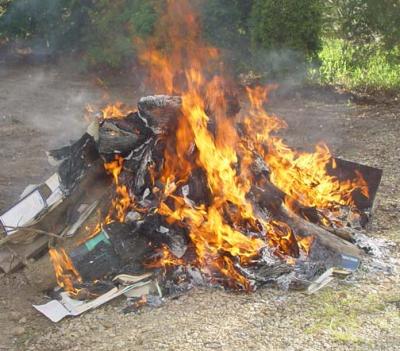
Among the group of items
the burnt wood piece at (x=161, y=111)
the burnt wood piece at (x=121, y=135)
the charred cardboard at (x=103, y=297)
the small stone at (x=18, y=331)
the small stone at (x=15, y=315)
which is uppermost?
the burnt wood piece at (x=161, y=111)

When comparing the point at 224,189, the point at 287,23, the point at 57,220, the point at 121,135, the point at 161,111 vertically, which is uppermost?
the point at 287,23

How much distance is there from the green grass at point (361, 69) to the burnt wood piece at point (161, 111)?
5.82m

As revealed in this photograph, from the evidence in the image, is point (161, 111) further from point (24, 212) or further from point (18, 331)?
point (18, 331)

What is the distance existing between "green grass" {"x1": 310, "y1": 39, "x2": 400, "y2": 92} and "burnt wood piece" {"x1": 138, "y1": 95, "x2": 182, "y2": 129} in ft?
19.1

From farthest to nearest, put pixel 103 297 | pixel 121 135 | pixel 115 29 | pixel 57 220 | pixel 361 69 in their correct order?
pixel 115 29 → pixel 361 69 → pixel 57 220 → pixel 121 135 → pixel 103 297

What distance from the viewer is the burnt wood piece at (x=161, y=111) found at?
4.67 m

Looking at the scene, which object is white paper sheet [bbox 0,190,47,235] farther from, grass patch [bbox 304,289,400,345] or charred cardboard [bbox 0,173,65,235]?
grass patch [bbox 304,289,400,345]

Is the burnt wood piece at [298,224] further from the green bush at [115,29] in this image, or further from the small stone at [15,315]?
the green bush at [115,29]

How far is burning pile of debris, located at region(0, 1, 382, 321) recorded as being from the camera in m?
4.26

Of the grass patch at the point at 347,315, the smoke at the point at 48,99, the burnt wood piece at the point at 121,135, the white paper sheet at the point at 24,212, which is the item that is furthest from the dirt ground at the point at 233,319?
the smoke at the point at 48,99

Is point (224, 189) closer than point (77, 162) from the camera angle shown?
Yes

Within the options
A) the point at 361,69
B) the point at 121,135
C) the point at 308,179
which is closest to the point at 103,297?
the point at 121,135

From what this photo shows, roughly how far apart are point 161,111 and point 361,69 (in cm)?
635

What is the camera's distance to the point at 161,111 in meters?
4.69
